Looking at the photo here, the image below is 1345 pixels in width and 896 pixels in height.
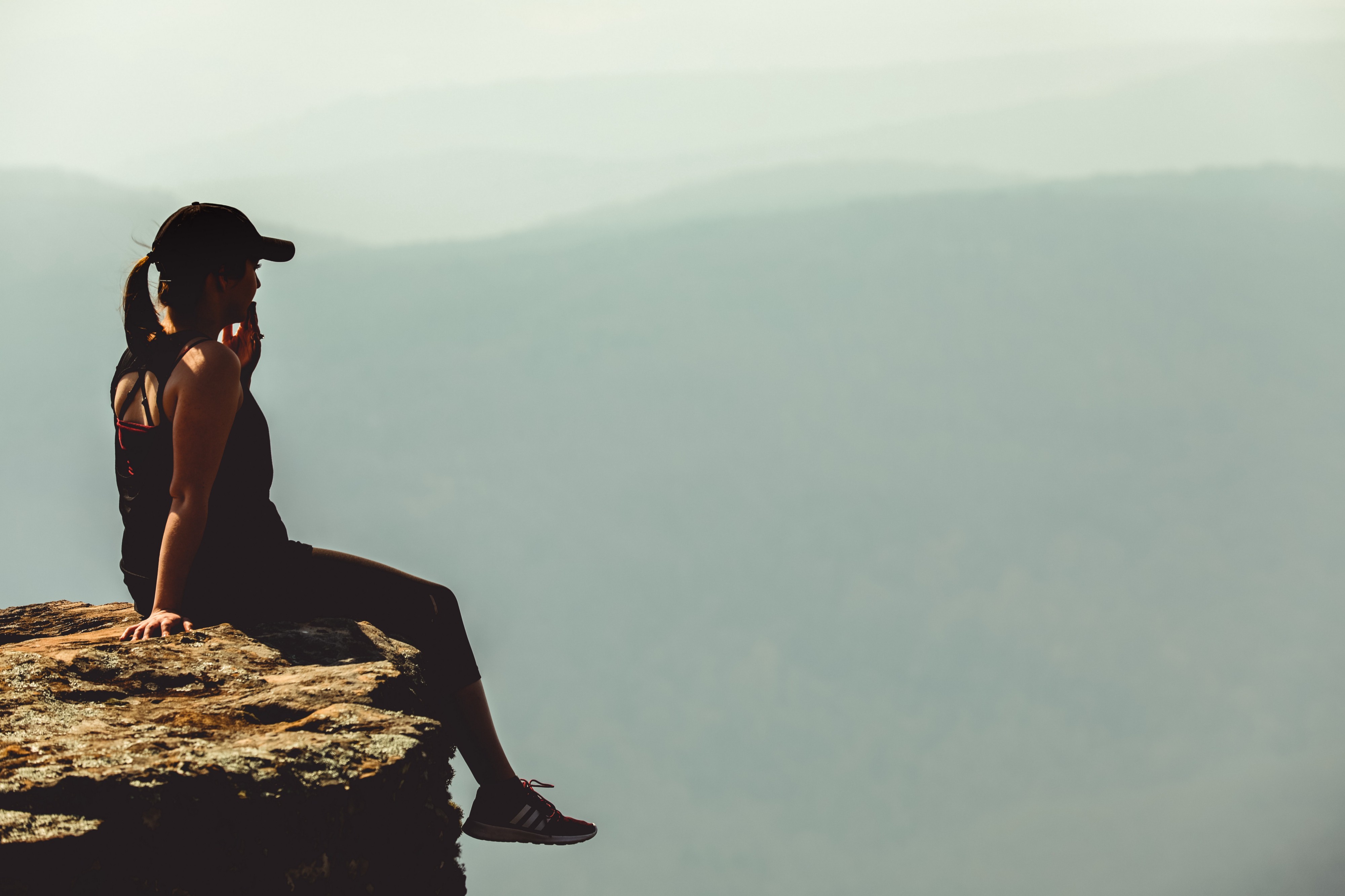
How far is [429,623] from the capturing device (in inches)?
165

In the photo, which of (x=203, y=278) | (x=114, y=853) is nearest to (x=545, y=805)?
(x=114, y=853)

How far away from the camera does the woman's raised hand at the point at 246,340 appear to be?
14.2 ft

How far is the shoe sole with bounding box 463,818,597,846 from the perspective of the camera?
4.03m

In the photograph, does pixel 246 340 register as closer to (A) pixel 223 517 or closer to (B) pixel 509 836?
(A) pixel 223 517

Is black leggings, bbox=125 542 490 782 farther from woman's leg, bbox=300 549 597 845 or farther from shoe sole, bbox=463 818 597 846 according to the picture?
shoe sole, bbox=463 818 597 846

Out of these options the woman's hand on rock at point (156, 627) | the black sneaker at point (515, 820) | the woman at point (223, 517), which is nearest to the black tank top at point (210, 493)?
the woman at point (223, 517)

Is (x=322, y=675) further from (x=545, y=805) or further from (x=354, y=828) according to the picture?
(x=545, y=805)

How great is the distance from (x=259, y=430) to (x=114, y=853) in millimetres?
1597

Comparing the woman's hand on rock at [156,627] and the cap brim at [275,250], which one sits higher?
the cap brim at [275,250]

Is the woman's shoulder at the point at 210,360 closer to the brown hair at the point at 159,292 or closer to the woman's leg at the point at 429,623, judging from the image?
the brown hair at the point at 159,292

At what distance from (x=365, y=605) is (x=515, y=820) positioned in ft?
3.26

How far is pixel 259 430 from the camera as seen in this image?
13.1ft

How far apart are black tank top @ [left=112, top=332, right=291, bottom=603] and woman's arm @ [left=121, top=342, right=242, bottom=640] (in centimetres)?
8

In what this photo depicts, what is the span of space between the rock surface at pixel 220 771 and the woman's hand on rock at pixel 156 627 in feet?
0.10
